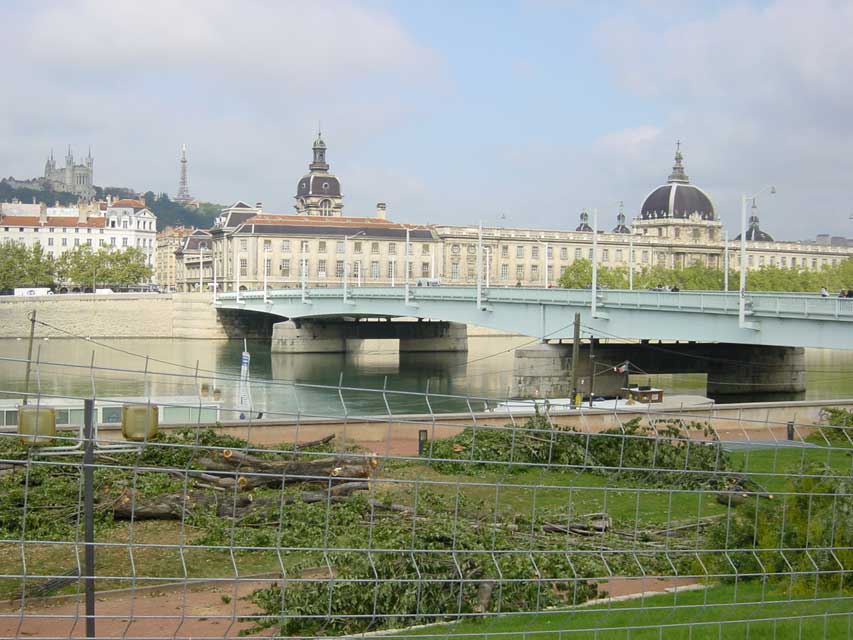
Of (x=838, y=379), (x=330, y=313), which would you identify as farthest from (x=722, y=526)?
(x=330, y=313)

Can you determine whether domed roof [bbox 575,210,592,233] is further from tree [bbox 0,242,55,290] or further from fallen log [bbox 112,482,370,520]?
fallen log [bbox 112,482,370,520]

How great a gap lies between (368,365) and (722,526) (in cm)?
5865

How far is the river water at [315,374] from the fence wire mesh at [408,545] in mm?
20963

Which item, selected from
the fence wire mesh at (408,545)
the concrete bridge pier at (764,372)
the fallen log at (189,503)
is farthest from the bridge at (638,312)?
the fallen log at (189,503)

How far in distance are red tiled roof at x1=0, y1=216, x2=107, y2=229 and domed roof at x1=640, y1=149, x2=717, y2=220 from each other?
231ft

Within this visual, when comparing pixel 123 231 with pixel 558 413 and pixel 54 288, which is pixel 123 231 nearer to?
pixel 54 288

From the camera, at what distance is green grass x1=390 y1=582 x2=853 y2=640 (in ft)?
27.9

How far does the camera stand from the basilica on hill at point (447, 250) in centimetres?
11600

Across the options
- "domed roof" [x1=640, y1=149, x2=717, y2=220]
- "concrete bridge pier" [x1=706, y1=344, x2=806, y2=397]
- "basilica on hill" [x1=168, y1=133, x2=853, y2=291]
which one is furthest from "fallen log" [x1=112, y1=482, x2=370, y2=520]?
"domed roof" [x1=640, y1=149, x2=717, y2=220]

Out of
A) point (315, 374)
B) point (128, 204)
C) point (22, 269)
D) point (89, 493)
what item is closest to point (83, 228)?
point (128, 204)

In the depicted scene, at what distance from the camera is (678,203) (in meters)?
133

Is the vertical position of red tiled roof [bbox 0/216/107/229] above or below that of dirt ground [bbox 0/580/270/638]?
above

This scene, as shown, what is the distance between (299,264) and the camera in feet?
380

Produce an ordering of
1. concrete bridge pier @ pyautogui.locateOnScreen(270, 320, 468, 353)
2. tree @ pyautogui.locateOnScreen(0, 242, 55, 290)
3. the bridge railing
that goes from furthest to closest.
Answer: tree @ pyautogui.locateOnScreen(0, 242, 55, 290)
concrete bridge pier @ pyautogui.locateOnScreen(270, 320, 468, 353)
the bridge railing
